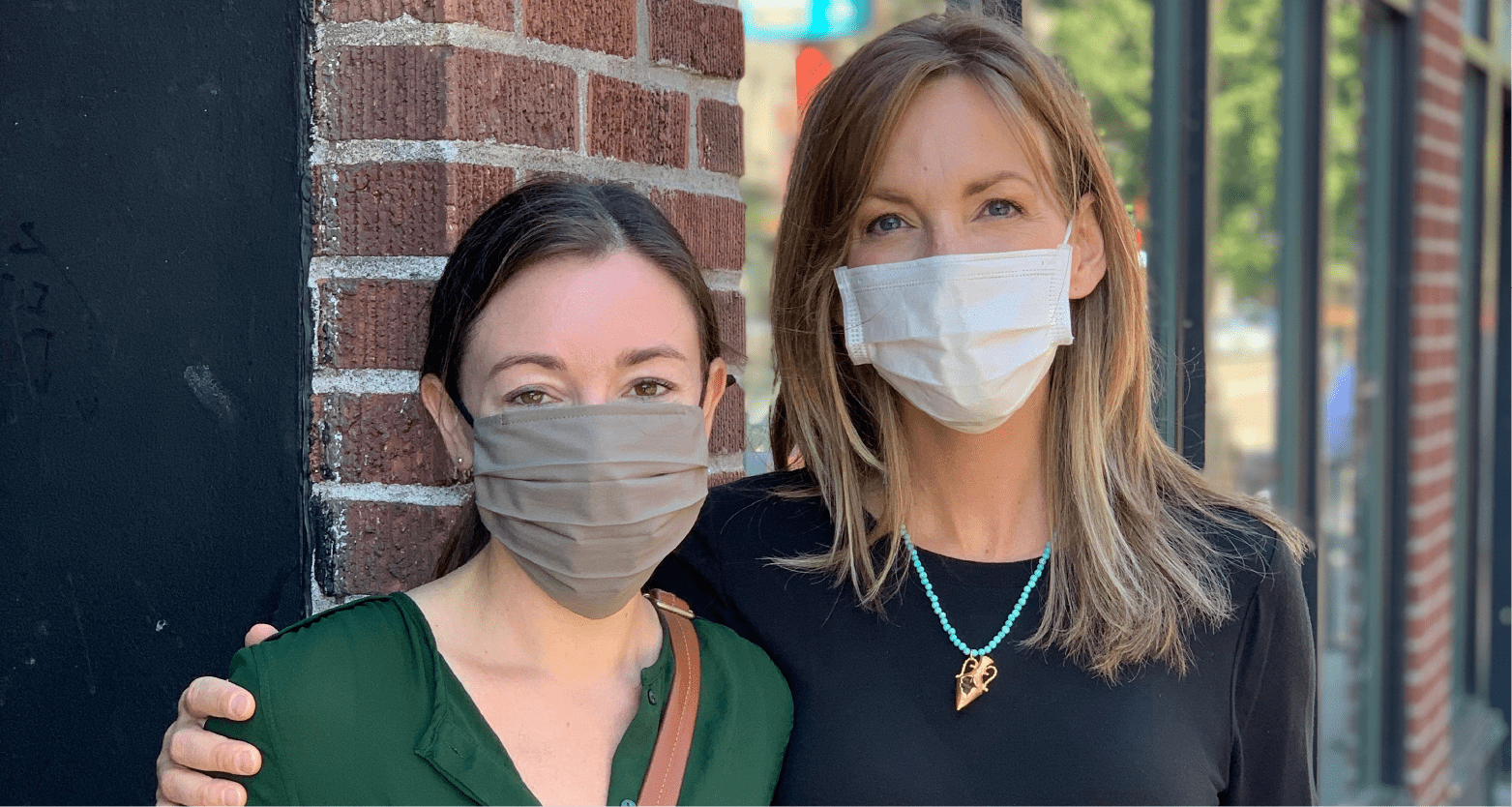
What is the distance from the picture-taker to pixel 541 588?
5.31 feet

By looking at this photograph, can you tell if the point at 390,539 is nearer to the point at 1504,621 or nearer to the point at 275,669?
the point at 275,669

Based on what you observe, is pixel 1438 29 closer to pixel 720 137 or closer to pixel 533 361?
pixel 720 137

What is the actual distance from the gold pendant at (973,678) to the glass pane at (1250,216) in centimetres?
328

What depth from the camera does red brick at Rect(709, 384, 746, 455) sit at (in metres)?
2.25

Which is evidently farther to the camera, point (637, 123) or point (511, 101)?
point (637, 123)

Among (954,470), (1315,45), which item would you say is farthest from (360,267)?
(1315,45)

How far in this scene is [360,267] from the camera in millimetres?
1816

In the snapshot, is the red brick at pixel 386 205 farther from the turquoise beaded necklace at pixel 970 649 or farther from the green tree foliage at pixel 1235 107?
the green tree foliage at pixel 1235 107

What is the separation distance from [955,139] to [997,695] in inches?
28.9

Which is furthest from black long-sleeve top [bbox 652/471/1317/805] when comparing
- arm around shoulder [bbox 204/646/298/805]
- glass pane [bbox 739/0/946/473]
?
glass pane [bbox 739/0/946/473]

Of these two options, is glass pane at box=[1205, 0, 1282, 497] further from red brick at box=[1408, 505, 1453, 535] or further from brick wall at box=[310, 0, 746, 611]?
brick wall at box=[310, 0, 746, 611]

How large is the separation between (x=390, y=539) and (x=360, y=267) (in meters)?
0.35

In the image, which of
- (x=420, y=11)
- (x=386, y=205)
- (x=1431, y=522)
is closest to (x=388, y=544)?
(x=386, y=205)

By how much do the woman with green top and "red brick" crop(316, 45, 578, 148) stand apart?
19 centimetres
